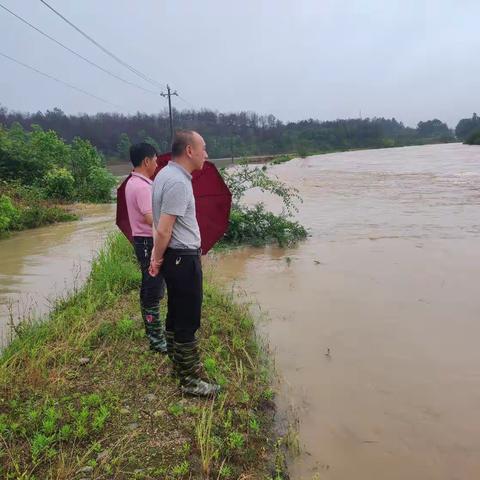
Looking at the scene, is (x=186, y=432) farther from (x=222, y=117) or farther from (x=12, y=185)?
(x=222, y=117)

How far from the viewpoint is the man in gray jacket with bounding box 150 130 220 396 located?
3.10 meters

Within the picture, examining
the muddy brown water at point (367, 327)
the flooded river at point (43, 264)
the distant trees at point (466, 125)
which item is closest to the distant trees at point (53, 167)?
the flooded river at point (43, 264)

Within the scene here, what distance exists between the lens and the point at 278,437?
336 cm

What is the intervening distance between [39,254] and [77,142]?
46.7 feet

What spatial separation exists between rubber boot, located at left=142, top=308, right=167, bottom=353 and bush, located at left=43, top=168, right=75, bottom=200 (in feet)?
54.7

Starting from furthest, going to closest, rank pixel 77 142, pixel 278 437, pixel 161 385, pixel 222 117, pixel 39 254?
Result: 1. pixel 222 117
2. pixel 77 142
3. pixel 39 254
4. pixel 161 385
5. pixel 278 437

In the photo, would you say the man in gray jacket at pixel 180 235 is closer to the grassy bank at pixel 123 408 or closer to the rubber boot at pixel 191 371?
the rubber boot at pixel 191 371

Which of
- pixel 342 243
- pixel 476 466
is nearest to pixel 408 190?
pixel 342 243

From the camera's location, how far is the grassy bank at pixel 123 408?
2.81 metres

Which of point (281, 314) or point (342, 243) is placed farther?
point (342, 243)

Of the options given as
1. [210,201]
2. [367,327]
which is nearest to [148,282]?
[210,201]

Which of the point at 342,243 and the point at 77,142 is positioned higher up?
the point at 77,142

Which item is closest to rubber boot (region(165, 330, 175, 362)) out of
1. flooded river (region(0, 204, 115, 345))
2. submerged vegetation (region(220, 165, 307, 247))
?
flooded river (region(0, 204, 115, 345))

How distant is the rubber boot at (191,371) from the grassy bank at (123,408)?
76 millimetres
